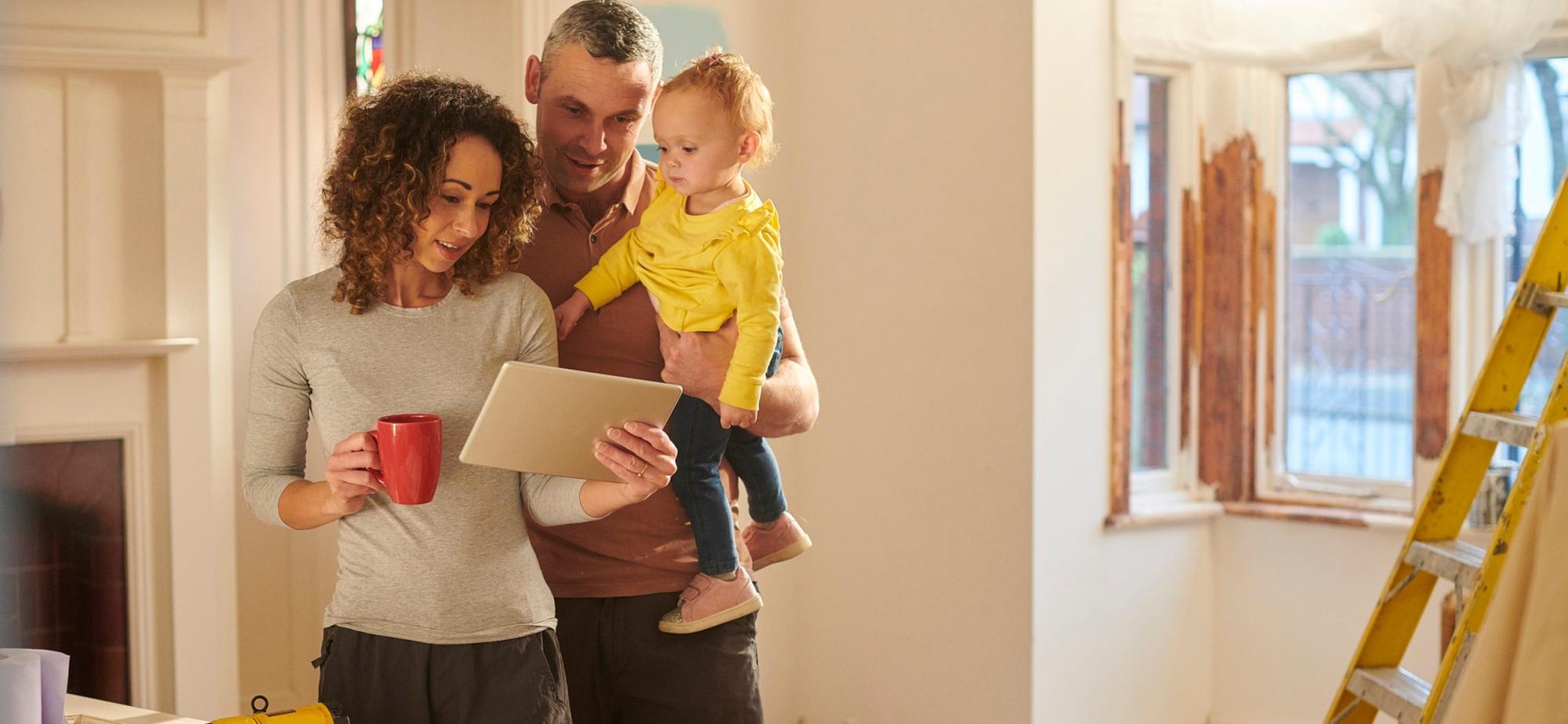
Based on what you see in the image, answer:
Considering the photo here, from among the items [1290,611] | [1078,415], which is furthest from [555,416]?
[1290,611]

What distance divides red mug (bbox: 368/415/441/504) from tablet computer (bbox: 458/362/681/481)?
0.04 metres

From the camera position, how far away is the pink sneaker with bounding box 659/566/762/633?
6.18 ft

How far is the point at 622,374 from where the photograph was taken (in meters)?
1.90

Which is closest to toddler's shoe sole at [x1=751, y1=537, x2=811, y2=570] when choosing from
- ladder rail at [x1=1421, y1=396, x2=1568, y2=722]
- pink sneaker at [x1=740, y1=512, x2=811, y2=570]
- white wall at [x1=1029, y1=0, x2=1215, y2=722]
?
pink sneaker at [x1=740, y1=512, x2=811, y2=570]

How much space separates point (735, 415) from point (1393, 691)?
1465mm

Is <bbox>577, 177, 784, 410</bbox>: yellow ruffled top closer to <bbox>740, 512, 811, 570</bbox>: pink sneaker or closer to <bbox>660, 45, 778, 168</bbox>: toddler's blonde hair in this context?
<bbox>660, 45, 778, 168</bbox>: toddler's blonde hair

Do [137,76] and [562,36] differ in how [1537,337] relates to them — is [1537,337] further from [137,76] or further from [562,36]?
[137,76]

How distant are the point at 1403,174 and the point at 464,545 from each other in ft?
10.3

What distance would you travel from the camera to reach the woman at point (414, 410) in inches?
61.7

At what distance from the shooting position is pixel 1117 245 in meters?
3.56

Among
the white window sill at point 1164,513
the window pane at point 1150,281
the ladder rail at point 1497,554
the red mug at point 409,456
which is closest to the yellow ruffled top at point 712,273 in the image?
the red mug at point 409,456

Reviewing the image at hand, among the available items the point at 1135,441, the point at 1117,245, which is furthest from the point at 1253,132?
the point at 1135,441

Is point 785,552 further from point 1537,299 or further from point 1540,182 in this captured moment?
point 1540,182

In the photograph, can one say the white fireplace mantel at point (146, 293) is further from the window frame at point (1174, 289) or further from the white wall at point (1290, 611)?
the white wall at point (1290, 611)
